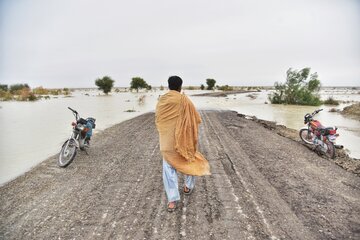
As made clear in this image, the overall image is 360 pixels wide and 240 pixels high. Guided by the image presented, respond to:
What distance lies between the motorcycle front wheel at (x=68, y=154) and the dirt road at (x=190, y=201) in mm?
214

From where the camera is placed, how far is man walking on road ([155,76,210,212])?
370 centimetres

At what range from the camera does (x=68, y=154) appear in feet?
19.7

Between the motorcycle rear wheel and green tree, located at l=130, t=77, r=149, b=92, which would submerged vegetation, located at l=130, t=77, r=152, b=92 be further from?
the motorcycle rear wheel

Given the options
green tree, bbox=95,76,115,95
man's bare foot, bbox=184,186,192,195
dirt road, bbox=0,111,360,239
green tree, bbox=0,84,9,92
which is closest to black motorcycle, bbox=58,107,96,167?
dirt road, bbox=0,111,360,239

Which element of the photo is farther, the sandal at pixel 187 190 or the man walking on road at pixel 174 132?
the sandal at pixel 187 190

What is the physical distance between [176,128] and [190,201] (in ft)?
3.91

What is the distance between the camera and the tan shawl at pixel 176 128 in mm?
3693

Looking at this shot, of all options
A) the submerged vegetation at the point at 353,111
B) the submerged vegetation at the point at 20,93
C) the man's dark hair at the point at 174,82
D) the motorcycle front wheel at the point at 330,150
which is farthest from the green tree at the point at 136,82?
the man's dark hair at the point at 174,82

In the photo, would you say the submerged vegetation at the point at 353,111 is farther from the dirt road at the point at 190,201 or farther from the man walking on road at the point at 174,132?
the man walking on road at the point at 174,132

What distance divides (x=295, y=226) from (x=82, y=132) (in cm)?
547

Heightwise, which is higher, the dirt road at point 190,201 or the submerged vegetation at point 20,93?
the submerged vegetation at point 20,93

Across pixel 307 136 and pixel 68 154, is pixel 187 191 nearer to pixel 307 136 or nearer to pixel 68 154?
pixel 68 154

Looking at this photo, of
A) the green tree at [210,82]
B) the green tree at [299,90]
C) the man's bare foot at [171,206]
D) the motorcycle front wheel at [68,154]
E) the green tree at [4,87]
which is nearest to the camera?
the man's bare foot at [171,206]

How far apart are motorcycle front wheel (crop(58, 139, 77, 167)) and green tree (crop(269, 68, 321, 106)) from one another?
26346 millimetres
